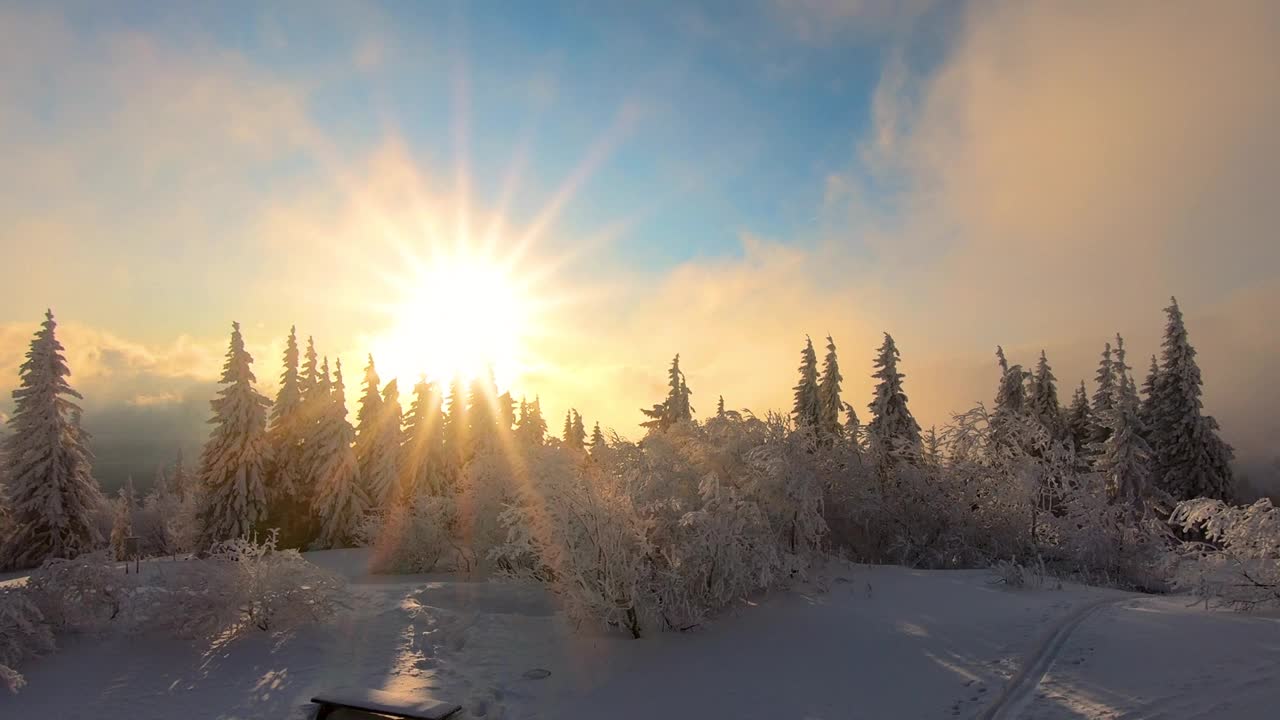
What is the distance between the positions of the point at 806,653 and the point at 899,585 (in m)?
5.05

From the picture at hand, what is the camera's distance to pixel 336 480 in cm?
3778

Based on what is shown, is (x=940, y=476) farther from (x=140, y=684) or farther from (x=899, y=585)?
(x=140, y=684)

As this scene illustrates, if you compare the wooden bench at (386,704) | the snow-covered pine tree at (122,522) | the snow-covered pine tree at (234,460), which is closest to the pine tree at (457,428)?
the snow-covered pine tree at (234,460)

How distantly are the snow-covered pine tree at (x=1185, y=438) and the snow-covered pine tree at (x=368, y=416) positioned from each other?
46089 millimetres

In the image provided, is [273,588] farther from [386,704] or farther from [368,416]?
[368,416]

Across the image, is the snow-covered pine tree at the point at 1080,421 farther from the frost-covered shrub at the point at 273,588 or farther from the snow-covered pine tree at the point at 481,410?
the frost-covered shrub at the point at 273,588

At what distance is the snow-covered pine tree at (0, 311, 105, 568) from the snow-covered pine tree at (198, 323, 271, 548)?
5461 millimetres

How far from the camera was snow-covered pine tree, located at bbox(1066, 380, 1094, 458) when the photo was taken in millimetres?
49003

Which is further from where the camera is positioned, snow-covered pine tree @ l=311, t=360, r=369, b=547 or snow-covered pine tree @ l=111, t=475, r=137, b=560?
snow-covered pine tree @ l=111, t=475, r=137, b=560

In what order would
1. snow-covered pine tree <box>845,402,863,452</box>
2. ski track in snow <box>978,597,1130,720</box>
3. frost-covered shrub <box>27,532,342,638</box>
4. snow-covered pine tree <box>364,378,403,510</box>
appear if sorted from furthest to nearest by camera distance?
snow-covered pine tree <box>364,378,403,510</box>, snow-covered pine tree <box>845,402,863,452</box>, frost-covered shrub <box>27,532,342,638</box>, ski track in snow <box>978,597,1130,720</box>

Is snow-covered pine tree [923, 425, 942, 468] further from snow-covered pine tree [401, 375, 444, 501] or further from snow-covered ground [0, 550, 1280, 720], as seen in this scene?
snow-covered pine tree [401, 375, 444, 501]

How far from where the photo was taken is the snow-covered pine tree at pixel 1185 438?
35969mm

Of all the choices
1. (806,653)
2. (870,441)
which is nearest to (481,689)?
(806,653)

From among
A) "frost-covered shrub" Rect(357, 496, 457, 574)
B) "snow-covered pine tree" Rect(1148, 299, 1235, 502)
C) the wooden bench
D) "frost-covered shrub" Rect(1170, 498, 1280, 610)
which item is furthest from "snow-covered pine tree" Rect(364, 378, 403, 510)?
"snow-covered pine tree" Rect(1148, 299, 1235, 502)
